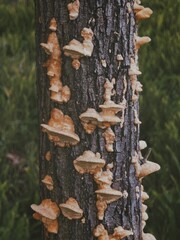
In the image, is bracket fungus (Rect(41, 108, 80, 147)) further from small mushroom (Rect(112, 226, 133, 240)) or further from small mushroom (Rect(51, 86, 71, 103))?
small mushroom (Rect(112, 226, 133, 240))

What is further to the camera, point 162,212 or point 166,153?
point 166,153

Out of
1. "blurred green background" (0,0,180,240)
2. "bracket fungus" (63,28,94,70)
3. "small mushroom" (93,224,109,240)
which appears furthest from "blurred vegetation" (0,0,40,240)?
"bracket fungus" (63,28,94,70)

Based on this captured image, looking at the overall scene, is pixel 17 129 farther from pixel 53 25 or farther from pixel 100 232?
pixel 53 25

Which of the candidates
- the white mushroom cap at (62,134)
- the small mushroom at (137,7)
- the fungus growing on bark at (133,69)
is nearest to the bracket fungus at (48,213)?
the white mushroom cap at (62,134)

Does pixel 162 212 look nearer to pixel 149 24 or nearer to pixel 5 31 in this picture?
pixel 149 24

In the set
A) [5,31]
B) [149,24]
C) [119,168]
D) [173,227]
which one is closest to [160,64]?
[149,24]
